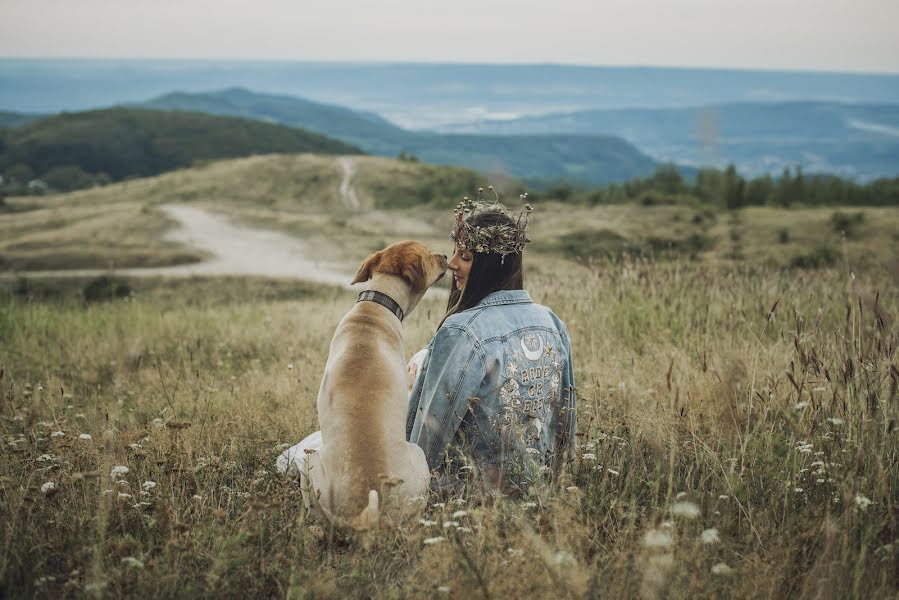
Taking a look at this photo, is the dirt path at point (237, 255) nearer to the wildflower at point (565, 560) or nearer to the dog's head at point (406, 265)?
the dog's head at point (406, 265)

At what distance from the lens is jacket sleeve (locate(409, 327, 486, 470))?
11.2 ft

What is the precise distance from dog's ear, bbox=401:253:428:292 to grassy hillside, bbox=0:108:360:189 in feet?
411

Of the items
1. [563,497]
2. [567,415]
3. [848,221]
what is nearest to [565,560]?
[563,497]

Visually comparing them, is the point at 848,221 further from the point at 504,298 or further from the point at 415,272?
the point at 504,298

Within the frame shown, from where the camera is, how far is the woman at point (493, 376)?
342 centimetres

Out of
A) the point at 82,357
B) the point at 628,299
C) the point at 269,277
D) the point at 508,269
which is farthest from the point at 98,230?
the point at 508,269

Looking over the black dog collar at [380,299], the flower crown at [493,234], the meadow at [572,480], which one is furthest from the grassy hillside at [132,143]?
the flower crown at [493,234]

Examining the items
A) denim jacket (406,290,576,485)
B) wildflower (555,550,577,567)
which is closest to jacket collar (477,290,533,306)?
denim jacket (406,290,576,485)

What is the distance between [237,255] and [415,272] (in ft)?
68.9

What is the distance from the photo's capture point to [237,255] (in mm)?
23734

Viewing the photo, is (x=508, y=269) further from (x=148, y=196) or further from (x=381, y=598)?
(x=148, y=196)

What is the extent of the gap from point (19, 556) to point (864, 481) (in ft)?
12.5

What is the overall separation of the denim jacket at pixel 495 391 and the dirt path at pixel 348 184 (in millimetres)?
42441

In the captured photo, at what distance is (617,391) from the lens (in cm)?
496
